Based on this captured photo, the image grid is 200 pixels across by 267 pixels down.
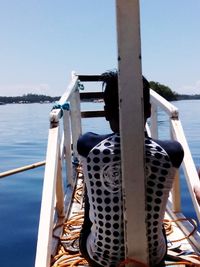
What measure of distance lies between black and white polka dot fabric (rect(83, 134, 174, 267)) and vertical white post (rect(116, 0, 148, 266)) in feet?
0.42

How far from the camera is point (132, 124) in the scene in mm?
1621

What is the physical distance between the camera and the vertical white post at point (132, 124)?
5.09 feet

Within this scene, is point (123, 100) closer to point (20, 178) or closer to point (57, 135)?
point (57, 135)

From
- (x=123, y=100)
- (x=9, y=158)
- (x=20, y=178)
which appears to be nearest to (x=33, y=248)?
(x=123, y=100)

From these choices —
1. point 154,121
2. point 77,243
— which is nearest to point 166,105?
point 154,121

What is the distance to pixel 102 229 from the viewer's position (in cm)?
190

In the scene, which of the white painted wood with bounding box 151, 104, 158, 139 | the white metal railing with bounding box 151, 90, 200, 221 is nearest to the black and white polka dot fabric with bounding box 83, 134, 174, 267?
the white metal railing with bounding box 151, 90, 200, 221

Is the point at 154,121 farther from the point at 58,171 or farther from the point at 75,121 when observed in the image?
the point at 75,121

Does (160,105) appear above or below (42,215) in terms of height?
above

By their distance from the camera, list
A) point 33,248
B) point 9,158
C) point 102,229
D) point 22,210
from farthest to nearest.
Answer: point 9,158, point 22,210, point 33,248, point 102,229

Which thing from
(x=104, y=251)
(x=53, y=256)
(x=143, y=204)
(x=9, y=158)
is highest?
(x=143, y=204)

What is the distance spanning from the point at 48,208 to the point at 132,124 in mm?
951

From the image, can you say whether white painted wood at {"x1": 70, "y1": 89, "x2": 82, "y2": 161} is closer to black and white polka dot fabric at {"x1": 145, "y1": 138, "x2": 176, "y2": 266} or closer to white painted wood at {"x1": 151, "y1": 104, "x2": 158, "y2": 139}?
white painted wood at {"x1": 151, "y1": 104, "x2": 158, "y2": 139}

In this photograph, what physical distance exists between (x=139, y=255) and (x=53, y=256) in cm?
Answer: 109
